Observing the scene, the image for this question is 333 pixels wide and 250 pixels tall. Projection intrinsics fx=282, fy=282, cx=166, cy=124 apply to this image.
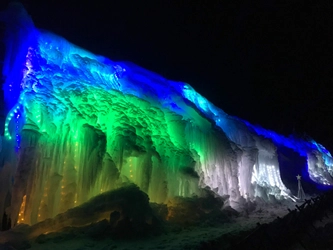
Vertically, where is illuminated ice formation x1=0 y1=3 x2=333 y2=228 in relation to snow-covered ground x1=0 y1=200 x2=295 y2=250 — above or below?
above

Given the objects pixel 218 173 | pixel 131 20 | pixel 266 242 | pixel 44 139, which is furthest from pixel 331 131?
pixel 44 139

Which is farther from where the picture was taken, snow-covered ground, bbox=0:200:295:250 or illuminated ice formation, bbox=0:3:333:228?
illuminated ice formation, bbox=0:3:333:228

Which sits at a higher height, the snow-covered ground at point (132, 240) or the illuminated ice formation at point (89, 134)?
the illuminated ice formation at point (89, 134)

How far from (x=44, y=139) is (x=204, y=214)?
17.6ft

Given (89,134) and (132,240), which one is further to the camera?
(89,134)

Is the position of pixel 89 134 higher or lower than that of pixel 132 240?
higher

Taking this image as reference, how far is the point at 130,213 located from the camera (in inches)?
269

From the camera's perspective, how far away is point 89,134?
8156 mm

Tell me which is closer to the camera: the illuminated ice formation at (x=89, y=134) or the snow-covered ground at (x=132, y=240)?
the snow-covered ground at (x=132, y=240)

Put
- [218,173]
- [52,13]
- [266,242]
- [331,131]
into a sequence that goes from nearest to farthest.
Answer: [266,242] < [52,13] < [218,173] < [331,131]

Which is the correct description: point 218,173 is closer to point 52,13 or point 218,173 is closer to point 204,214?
point 204,214

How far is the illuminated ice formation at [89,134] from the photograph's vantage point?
7.43 metres

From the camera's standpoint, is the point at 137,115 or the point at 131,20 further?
the point at 131,20

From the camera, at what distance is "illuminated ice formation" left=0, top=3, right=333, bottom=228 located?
743cm
